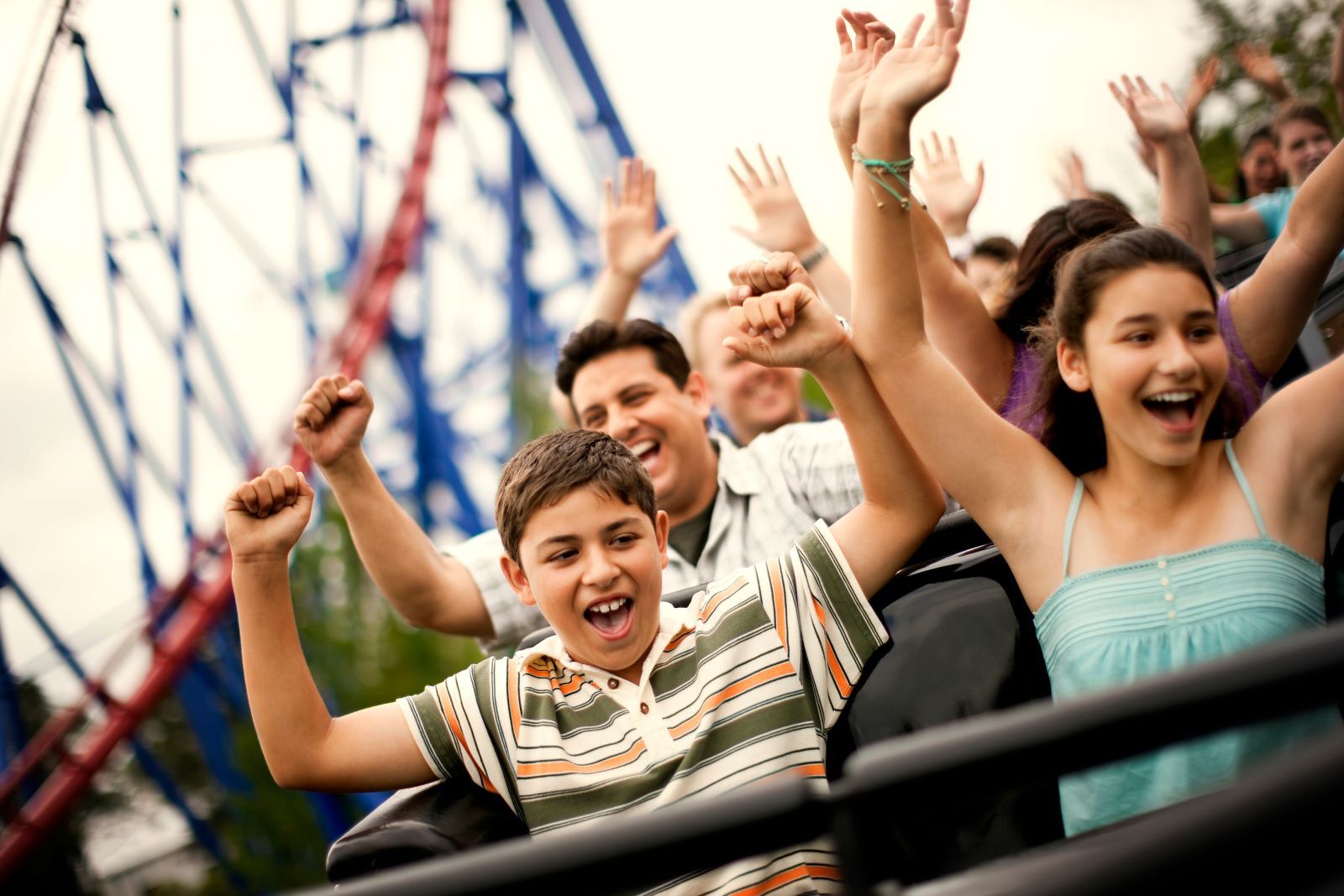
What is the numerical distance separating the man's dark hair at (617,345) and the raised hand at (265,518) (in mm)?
774

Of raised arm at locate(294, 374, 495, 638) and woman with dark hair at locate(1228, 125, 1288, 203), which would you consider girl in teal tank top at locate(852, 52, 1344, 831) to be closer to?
raised arm at locate(294, 374, 495, 638)

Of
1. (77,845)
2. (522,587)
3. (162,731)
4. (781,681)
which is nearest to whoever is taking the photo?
(781,681)

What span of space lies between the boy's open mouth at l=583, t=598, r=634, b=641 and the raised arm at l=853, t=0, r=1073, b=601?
1.08ft

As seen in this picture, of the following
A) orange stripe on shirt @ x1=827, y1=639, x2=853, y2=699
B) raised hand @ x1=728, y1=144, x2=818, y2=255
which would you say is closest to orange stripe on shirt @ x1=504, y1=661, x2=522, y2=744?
orange stripe on shirt @ x1=827, y1=639, x2=853, y2=699

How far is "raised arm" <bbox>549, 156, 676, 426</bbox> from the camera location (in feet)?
8.06

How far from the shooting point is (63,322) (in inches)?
208

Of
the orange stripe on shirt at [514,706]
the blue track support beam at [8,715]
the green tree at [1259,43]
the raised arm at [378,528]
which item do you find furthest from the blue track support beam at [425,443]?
the orange stripe on shirt at [514,706]

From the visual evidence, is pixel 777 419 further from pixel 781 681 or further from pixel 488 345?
pixel 488 345

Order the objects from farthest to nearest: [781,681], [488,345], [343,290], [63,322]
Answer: [488,345] < [343,290] < [63,322] < [781,681]

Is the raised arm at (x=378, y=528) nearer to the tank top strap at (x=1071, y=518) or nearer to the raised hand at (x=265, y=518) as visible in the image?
the raised hand at (x=265, y=518)

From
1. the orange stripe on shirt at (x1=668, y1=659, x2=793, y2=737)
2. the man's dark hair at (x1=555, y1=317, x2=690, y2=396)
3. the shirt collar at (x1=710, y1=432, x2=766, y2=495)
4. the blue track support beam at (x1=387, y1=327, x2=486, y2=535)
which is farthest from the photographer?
the blue track support beam at (x1=387, y1=327, x2=486, y2=535)

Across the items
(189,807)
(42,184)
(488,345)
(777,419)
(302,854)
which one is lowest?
(302,854)

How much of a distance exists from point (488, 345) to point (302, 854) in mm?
3717

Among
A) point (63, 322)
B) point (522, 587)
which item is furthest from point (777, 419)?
point (63, 322)
